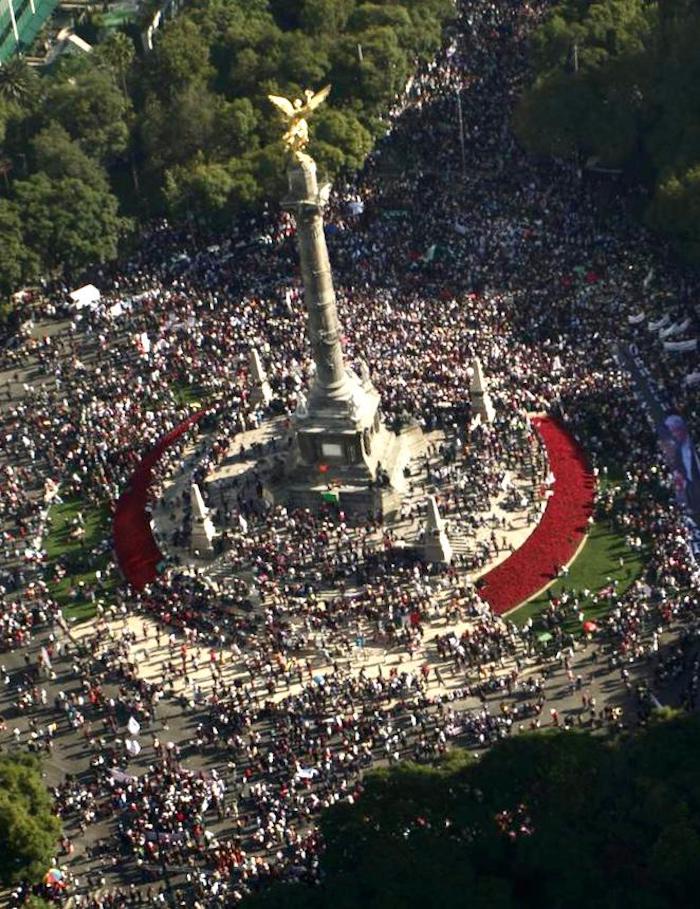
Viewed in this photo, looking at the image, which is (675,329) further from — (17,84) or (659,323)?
(17,84)

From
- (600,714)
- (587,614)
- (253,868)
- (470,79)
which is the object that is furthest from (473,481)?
(470,79)

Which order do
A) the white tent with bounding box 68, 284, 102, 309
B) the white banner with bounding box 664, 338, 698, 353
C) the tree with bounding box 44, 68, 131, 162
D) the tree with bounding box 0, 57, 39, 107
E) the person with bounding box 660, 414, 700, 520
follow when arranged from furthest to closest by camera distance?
the tree with bounding box 0, 57, 39, 107, the tree with bounding box 44, 68, 131, 162, the white tent with bounding box 68, 284, 102, 309, the white banner with bounding box 664, 338, 698, 353, the person with bounding box 660, 414, 700, 520

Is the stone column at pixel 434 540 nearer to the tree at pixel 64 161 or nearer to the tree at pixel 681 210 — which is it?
the tree at pixel 681 210

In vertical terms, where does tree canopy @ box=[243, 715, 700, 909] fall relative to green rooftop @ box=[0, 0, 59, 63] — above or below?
below

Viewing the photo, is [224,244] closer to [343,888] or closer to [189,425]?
[189,425]

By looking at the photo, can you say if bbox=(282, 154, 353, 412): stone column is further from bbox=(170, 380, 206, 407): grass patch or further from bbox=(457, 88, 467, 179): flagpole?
bbox=(457, 88, 467, 179): flagpole

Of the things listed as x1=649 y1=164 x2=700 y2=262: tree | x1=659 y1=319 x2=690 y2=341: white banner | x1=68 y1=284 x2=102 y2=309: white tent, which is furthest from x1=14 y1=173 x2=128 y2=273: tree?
x1=659 y1=319 x2=690 y2=341: white banner
